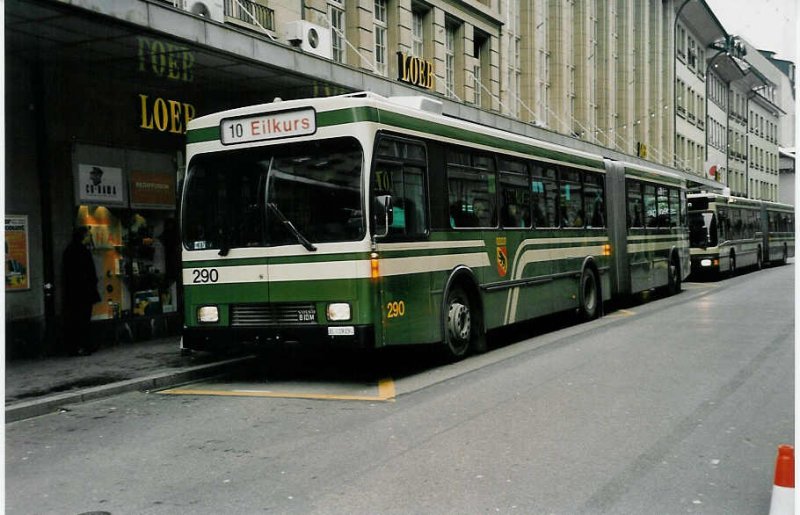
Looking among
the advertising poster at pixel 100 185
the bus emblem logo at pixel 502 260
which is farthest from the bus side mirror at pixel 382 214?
the advertising poster at pixel 100 185

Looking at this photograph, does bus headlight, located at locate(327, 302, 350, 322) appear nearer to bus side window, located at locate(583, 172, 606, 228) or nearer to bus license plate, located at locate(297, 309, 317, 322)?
bus license plate, located at locate(297, 309, 317, 322)

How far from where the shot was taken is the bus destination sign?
9.45 m

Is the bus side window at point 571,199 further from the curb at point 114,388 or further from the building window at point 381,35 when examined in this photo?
the building window at point 381,35

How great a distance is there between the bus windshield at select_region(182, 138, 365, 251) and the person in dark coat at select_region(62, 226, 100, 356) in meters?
2.72

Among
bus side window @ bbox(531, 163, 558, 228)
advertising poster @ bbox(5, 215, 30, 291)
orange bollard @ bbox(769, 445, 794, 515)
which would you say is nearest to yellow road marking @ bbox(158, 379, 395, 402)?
advertising poster @ bbox(5, 215, 30, 291)

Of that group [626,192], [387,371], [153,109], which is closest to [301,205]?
[387,371]

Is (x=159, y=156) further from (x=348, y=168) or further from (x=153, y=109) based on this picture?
(x=348, y=168)

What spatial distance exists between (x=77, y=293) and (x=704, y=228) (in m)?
22.5

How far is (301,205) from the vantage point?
373 inches

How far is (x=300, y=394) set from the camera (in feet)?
30.0

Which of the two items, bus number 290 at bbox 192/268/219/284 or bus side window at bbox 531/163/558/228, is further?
bus side window at bbox 531/163/558/228

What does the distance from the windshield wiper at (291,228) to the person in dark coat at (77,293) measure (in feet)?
13.1

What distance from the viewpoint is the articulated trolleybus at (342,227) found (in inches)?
364

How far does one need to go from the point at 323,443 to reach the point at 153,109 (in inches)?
366
